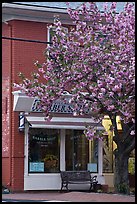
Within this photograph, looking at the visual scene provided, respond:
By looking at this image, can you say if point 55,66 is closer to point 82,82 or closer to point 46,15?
point 82,82

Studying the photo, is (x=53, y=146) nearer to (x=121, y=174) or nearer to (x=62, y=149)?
(x=62, y=149)

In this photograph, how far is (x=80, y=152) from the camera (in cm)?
2327

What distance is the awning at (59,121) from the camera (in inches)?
842

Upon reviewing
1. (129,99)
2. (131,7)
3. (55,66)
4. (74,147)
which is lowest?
(74,147)

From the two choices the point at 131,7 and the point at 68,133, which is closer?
the point at 131,7

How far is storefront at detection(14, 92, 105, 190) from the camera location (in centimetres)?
2147

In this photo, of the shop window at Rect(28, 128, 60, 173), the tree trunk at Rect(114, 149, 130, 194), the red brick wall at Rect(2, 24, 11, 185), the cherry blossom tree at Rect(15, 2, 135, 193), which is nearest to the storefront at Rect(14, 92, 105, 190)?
the shop window at Rect(28, 128, 60, 173)

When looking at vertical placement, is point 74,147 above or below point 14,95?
below

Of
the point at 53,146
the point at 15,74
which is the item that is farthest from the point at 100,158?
the point at 15,74

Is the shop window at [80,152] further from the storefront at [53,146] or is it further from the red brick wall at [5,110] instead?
the red brick wall at [5,110]

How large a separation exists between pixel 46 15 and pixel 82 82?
6265 millimetres

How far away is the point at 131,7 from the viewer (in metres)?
17.0

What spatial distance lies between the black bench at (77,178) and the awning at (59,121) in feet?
6.41

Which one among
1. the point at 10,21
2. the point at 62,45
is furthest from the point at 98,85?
the point at 10,21
